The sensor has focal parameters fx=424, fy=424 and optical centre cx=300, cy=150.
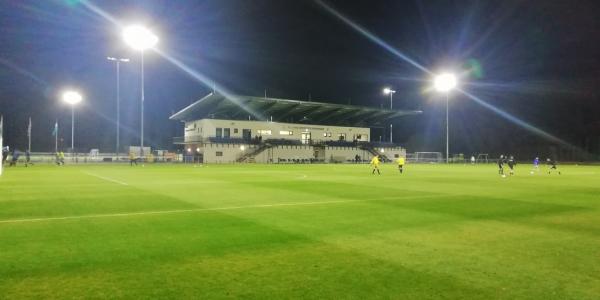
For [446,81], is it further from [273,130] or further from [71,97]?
[71,97]

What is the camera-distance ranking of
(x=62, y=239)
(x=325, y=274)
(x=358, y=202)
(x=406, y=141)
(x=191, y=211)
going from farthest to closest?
(x=406, y=141), (x=358, y=202), (x=191, y=211), (x=62, y=239), (x=325, y=274)

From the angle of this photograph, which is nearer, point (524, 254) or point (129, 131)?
point (524, 254)

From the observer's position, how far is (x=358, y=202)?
1455 cm

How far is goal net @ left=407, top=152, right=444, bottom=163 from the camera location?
80.4 m

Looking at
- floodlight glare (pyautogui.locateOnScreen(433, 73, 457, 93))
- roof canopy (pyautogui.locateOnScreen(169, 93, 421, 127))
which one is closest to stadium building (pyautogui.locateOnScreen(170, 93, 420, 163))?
roof canopy (pyautogui.locateOnScreen(169, 93, 421, 127))

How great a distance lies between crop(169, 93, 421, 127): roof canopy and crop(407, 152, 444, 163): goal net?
28.6 ft

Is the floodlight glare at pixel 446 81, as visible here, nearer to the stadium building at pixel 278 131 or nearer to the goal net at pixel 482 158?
the stadium building at pixel 278 131

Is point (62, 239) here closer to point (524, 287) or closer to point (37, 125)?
point (524, 287)

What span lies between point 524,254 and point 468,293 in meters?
2.60

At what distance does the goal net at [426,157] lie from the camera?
80.4 metres

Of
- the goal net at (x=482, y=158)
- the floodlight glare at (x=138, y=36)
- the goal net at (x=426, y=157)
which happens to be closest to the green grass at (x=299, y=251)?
the floodlight glare at (x=138, y=36)

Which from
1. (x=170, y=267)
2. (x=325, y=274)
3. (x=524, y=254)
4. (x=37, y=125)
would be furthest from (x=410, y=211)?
(x=37, y=125)

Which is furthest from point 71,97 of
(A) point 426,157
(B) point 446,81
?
(A) point 426,157

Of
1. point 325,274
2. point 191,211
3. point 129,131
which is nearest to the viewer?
point 325,274
